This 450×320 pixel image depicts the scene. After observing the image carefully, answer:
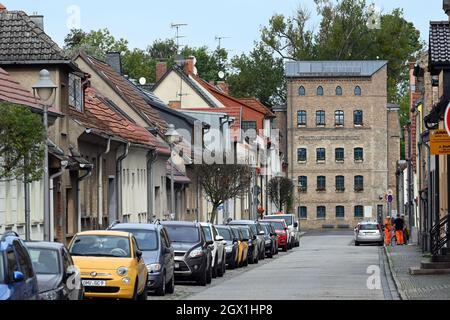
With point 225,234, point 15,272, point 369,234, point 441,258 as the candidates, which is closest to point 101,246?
point 15,272

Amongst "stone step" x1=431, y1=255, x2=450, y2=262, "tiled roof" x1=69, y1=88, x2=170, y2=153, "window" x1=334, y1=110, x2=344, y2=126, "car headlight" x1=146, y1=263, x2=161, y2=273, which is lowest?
"stone step" x1=431, y1=255, x2=450, y2=262

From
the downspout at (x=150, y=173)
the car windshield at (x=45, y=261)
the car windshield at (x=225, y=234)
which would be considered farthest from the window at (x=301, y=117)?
the car windshield at (x=45, y=261)

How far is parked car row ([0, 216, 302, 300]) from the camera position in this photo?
16391 mm

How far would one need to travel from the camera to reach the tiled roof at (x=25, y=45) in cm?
3888

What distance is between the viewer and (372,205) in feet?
395

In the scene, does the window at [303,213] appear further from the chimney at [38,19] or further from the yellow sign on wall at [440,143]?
the yellow sign on wall at [440,143]

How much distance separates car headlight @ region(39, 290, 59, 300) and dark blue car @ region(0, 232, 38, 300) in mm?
574

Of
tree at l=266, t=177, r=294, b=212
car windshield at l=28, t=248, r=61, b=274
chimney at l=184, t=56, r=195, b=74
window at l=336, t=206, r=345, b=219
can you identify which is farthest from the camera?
window at l=336, t=206, r=345, b=219

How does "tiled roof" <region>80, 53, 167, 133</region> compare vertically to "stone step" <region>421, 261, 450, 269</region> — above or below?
above

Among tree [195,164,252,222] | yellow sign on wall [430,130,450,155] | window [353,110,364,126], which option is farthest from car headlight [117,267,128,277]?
window [353,110,364,126]

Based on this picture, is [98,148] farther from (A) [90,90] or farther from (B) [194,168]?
(B) [194,168]

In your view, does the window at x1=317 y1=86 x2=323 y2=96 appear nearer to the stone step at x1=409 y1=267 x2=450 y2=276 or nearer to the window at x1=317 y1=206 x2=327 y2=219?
the window at x1=317 y1=206 x2=327 y2=219

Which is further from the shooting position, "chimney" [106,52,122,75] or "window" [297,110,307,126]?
"window" [297,110,307,126]
